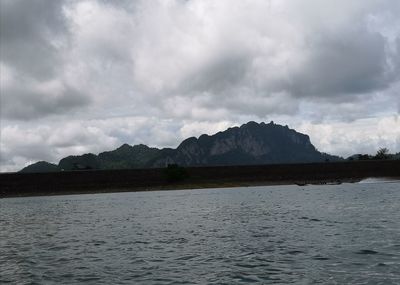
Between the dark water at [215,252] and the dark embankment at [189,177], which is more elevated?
the dark embankment at [189,177]

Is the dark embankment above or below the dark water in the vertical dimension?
above

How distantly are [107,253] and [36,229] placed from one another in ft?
60.8

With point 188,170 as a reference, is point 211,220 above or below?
below

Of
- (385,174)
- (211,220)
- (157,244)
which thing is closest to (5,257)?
(157,244)

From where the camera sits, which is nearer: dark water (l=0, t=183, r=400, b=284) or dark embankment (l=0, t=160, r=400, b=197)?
dark water (l=0, t=183, r=400, b=284)

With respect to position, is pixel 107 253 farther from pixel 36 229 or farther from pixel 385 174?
pixel 385 174

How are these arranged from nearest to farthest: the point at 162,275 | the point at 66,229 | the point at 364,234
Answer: the point at 162,275
the point at 364,234
the point at 66,229

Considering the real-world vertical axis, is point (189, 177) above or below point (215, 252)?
above

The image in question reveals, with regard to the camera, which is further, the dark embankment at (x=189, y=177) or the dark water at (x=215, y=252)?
the dark embankment at (x=189, y=177)

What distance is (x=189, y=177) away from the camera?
512ft

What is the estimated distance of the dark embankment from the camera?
150875 millimetres

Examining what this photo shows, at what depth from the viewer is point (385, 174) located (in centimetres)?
15762

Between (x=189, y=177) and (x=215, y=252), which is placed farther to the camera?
(x=189, y=177)

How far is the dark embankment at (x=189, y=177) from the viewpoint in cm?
15088
